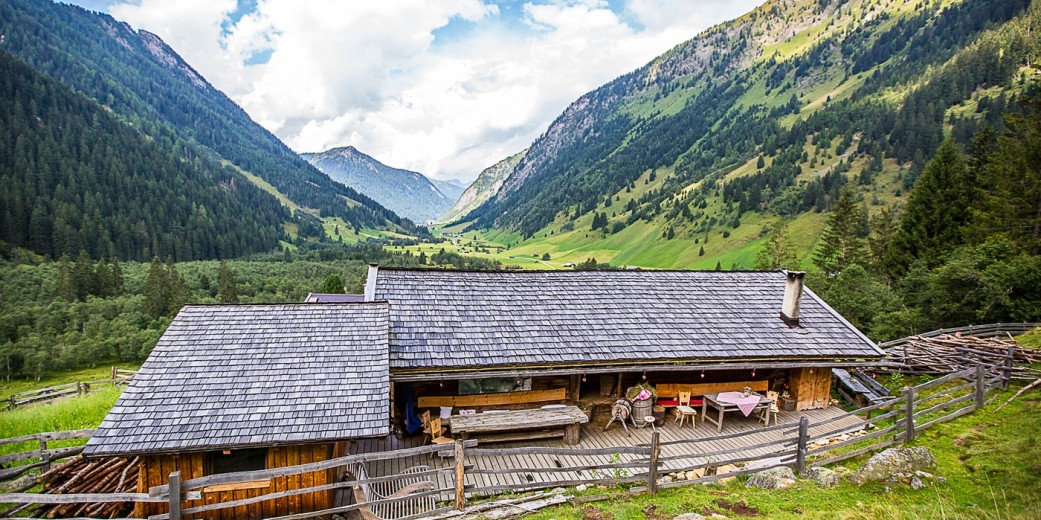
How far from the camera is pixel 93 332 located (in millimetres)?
57594

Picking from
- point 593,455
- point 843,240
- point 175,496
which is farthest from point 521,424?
point 843,240

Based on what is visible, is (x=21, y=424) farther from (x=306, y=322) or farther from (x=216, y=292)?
(x=216, y=292)

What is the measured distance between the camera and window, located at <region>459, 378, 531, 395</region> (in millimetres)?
15156

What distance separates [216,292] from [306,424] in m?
83.1

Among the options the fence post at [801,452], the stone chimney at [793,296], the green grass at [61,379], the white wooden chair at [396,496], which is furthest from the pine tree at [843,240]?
the green grass at [61,379]

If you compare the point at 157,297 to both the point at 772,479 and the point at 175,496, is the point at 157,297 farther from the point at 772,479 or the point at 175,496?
the point at 772,479

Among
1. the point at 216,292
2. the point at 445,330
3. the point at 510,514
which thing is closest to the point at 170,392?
the point at 445,330

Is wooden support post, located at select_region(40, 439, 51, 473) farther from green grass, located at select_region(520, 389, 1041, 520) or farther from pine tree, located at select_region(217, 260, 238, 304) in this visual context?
pine tree, located at select_region(217, 260, 238, 304)

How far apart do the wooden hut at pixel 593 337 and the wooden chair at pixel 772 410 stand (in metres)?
0.40

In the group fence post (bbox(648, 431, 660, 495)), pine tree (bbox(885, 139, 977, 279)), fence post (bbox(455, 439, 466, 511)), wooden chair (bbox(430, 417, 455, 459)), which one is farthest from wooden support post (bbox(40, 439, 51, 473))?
pine tree (bbox(885, 139, 977, 279))

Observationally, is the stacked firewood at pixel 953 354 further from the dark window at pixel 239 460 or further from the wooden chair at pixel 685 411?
the dark window at pixel 239 460

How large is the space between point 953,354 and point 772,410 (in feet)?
36.4

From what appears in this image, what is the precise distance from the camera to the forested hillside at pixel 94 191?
103438 millimetres

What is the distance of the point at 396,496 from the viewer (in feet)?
35.6
